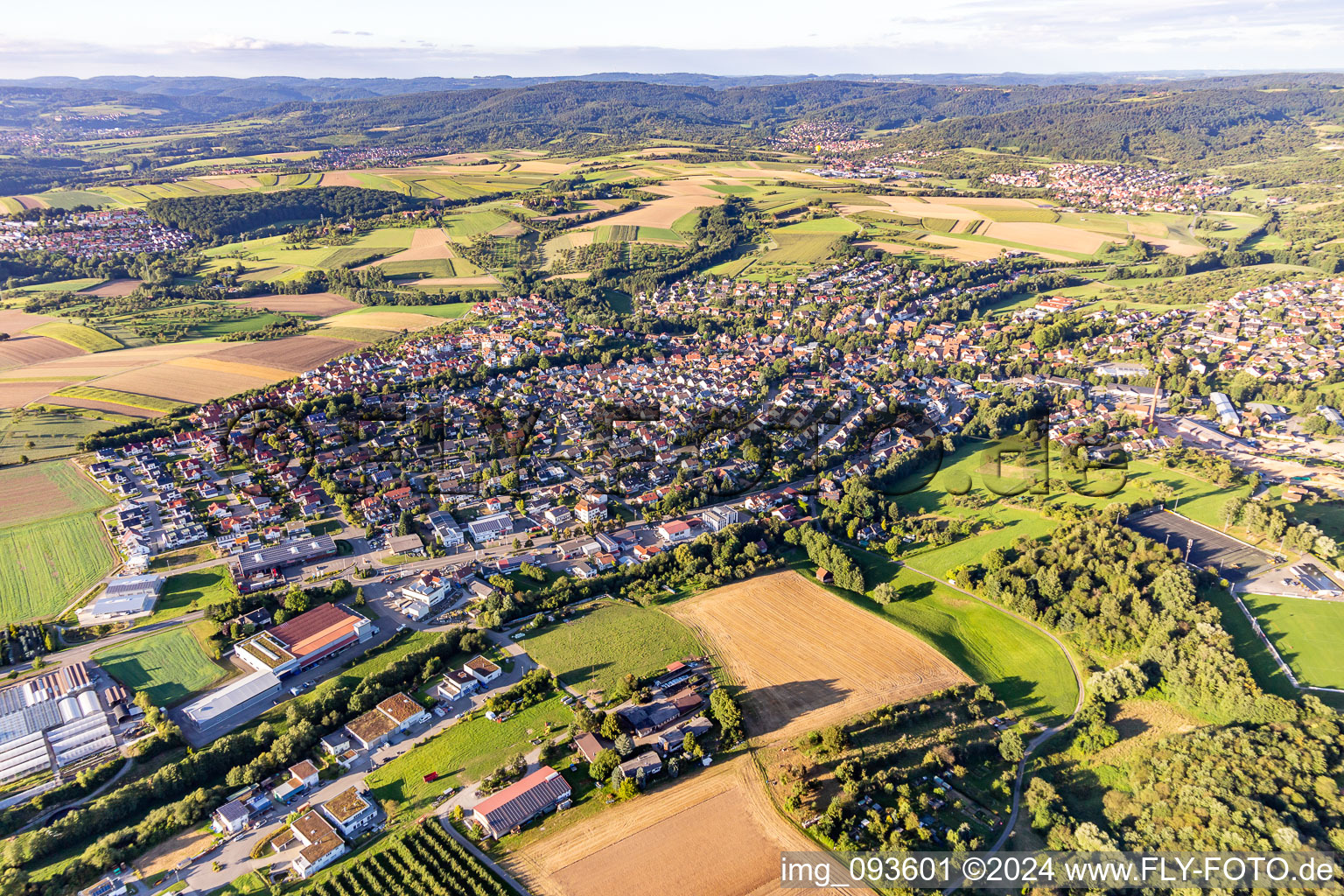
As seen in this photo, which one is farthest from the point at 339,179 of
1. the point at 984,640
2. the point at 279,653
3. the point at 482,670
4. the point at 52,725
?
the point at 984,640

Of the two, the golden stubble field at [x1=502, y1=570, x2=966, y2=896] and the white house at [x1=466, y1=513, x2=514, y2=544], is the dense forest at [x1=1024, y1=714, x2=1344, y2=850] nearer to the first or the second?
the golden stubble field at [x1=502, y1=570, x2=966, y2=896]

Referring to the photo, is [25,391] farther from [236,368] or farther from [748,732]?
[748,732]

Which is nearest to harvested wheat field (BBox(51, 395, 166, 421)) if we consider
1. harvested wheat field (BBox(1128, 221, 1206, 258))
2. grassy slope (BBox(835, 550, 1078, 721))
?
grassy slope (BBox(835, 550, 1078, 721))

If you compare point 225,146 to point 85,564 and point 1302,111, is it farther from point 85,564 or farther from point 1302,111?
point 1302,111

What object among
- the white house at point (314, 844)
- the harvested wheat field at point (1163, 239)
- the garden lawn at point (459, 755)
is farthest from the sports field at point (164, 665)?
the harvested wheat field at point (1163, 239)

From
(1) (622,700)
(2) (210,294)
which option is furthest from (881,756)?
(2) (210,294)

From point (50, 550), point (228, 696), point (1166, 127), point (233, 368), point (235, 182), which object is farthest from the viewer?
point (1166, 127)

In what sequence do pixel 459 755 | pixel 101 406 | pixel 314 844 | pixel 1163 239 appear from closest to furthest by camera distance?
pixel 314 844 < pixel 459 755 < pixel 101 406 < pixel 1163 239
